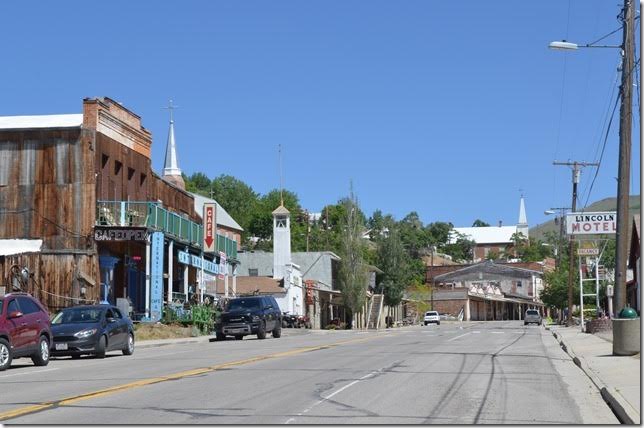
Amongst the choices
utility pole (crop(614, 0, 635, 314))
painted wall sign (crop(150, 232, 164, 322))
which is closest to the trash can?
utility pole (crop(614, 0, 635, 314))

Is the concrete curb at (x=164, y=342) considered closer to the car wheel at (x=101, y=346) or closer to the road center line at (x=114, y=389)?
the car wheel at (x=101, y=346)

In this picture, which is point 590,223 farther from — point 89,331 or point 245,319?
point 89,331

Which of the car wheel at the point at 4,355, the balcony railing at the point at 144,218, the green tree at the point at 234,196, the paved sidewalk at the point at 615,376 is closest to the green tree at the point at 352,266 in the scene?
the balcony railing at the point at 144,218

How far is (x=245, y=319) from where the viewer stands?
3772 cm

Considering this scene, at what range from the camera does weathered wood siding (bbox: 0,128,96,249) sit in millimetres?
39000

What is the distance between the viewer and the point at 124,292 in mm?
43094

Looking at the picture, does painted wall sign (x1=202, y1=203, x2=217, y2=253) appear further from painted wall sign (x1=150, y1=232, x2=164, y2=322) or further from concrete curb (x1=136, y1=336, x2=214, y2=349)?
concrete curb (x1=136, y1=336, x2=214, y2=349)

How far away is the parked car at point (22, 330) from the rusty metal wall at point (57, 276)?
15.2m

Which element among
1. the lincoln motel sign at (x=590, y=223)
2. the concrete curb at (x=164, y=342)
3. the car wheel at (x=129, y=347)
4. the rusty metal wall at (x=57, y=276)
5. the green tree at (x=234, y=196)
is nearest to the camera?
the car wheel at (x=129, y=347)

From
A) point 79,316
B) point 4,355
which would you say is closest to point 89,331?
point 79,316

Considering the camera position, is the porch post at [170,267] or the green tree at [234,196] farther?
the green tree at [234,196]

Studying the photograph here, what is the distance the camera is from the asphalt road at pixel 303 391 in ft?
39.5

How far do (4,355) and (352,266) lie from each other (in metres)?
54.6

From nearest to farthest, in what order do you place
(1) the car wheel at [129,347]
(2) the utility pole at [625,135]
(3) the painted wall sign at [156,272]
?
(2) the utility pole at [625,135] < (1) the car wheel at [129,347] < (3) the painted wall sign at [156,272]
